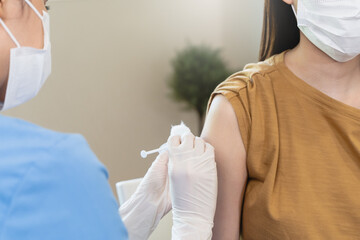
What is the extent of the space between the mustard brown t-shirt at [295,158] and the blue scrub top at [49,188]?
2.14 ft

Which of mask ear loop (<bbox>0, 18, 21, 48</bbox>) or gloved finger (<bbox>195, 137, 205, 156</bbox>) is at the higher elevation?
mask ear loop (<bbox>0, 18, 21, 48</bbox>)

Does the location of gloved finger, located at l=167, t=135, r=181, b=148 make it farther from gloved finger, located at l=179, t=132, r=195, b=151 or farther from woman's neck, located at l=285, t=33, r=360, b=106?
woman's neck, located at l=285, t=33, r=360, b=106

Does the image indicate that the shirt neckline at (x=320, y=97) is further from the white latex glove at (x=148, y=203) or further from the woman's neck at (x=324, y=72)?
the white latex glove at (x=148, y=203)

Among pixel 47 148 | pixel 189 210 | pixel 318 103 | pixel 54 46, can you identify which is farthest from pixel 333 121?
pixel 54 46

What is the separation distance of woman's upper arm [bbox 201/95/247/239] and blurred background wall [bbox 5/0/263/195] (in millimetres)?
2968

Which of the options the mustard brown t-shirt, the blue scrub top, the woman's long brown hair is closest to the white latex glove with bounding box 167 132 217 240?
the mustard brown t-shirt

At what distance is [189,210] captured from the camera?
3.91ft

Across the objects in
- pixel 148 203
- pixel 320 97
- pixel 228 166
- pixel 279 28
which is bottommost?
pixel 148 203

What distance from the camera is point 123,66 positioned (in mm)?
4230

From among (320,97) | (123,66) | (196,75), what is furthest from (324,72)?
(123,66)

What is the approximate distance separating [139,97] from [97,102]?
0.41m

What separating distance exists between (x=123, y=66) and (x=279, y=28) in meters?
2.99

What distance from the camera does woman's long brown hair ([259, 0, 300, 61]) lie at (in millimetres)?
1347

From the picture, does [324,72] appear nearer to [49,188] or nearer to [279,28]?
[279,28]
